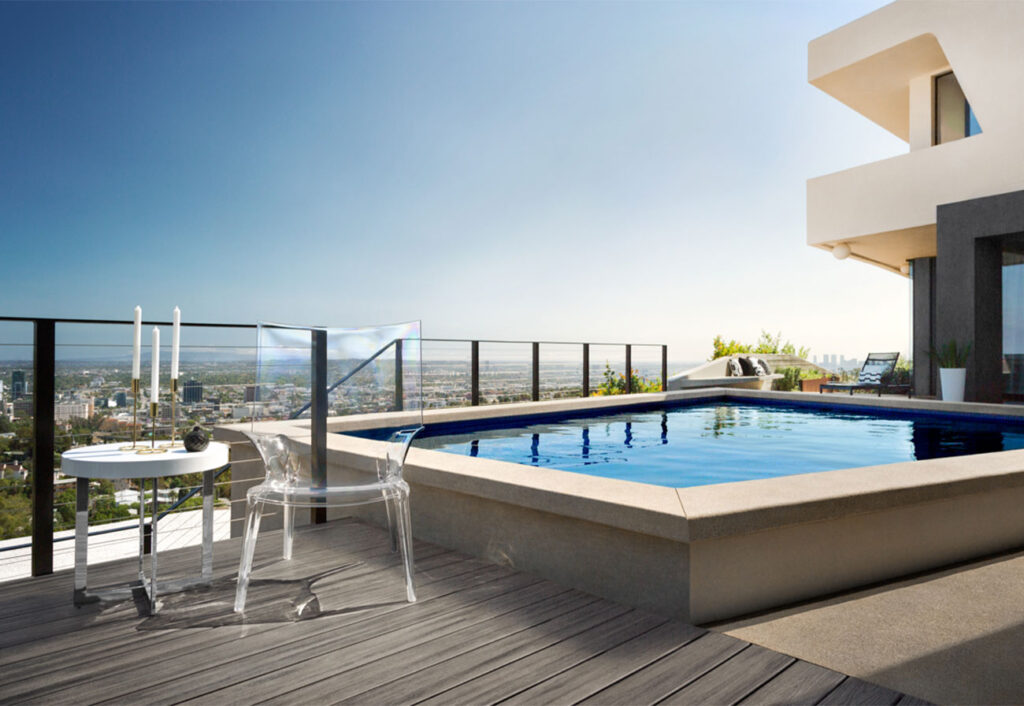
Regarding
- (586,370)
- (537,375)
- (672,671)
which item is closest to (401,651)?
(672,671)

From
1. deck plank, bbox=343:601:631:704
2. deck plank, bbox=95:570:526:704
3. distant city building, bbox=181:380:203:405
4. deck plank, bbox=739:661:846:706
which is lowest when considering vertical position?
deck plank, bbox=95:570:526:704

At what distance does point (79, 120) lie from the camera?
17.8 m

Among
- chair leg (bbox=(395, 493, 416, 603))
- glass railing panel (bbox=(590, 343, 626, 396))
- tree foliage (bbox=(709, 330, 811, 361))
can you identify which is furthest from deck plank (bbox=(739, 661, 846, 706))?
tree foliage (bbox=(709, 330, 811, 361))

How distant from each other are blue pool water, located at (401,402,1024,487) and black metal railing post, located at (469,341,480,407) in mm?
617

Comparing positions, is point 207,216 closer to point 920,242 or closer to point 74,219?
point 74,219

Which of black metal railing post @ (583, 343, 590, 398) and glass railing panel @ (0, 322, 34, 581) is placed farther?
black metal railing post @ (583, 343, 590, 398)

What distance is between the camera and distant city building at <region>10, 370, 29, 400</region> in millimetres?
2682

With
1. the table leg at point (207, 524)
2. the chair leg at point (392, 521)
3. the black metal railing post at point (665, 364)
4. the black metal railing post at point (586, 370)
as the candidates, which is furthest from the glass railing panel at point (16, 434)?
the black metal railing post at point (665, 364)

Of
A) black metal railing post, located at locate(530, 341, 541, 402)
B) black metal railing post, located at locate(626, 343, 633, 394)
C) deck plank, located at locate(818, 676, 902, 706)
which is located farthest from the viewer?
black metal railing post, located at locate(626, 343, 633, 394)

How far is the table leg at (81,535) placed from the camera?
2.02 m

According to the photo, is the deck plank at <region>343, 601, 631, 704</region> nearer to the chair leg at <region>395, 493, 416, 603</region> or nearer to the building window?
the chair leg at <region>395, 493, 416, 603</region>

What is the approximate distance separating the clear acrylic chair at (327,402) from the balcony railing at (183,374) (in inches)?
2.8

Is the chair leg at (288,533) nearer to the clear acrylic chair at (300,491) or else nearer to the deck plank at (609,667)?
the clear acrylic chair at (300,491)

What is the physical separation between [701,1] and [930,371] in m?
8.41
